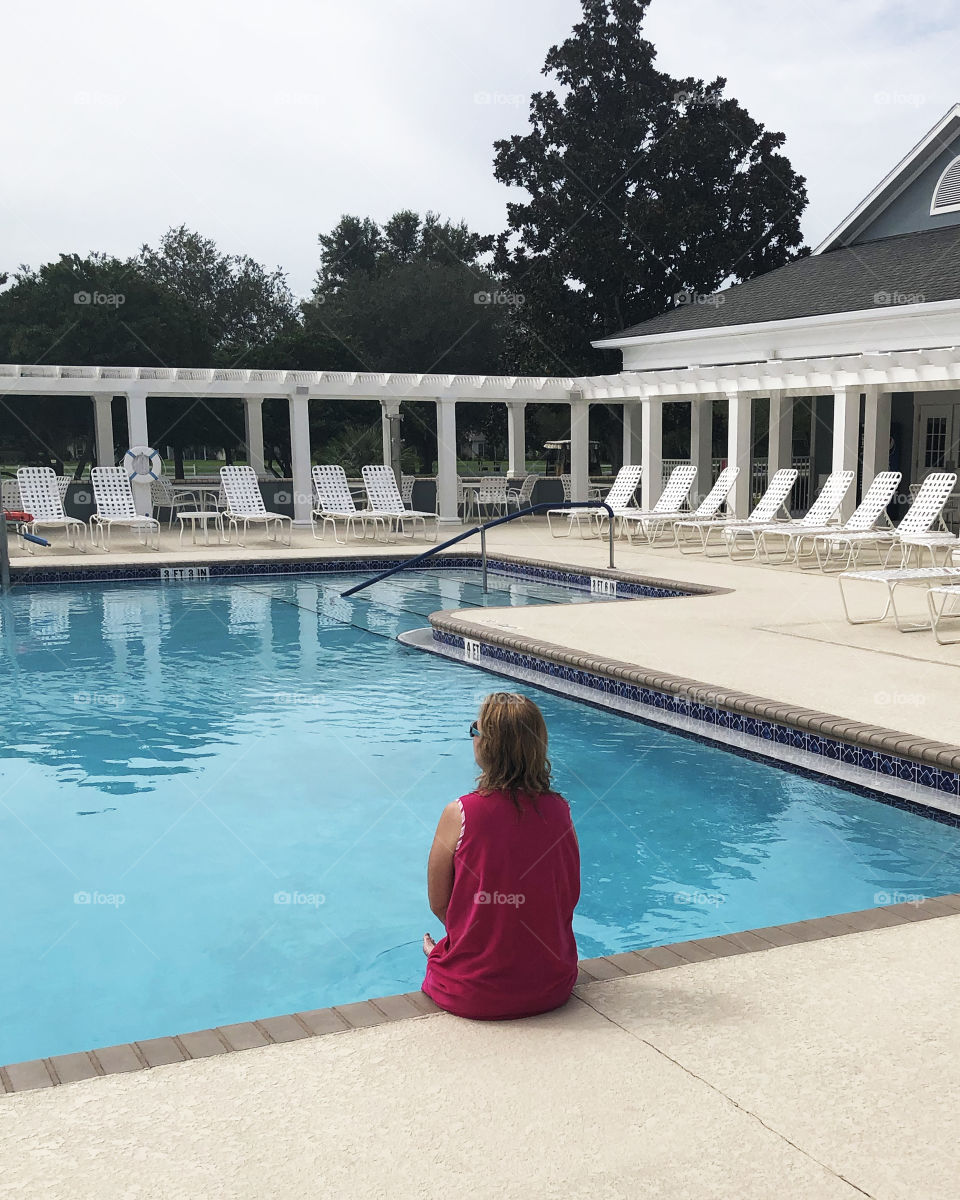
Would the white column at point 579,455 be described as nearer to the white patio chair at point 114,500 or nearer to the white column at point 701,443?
the white column at point 701,443

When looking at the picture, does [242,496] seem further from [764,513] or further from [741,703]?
[741,703]

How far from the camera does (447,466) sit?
2064 centimetres

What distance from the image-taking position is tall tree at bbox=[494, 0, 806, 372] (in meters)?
32.1

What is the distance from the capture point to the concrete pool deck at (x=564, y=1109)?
231cm

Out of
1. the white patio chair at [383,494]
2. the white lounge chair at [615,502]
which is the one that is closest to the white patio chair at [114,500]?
the white patio chair at [383,494]

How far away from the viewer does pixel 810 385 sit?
15.8m

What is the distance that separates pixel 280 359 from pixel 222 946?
32.4 m

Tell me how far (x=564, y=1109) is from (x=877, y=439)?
1709 centimetres

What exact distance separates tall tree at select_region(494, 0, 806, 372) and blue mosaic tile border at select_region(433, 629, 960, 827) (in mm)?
24913

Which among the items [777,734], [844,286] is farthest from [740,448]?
[777,734]

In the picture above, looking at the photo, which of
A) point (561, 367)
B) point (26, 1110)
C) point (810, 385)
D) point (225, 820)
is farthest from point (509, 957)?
point (561, 367)

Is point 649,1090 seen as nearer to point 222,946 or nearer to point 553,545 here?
point 222,946

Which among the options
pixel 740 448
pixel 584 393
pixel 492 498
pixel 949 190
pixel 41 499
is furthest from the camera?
pixel 584 393

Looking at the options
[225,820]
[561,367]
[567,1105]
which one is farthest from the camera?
[561,367]
